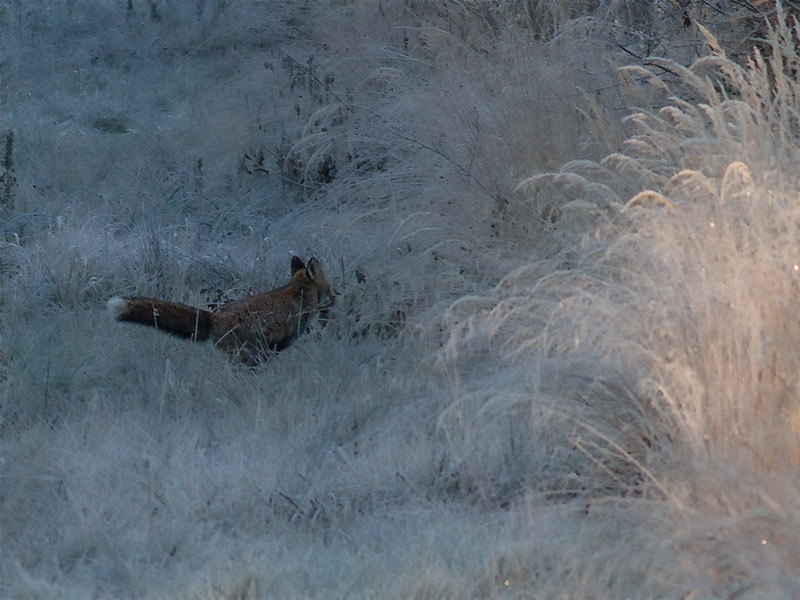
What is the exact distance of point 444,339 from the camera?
4703mm

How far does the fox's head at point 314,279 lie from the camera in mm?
5070

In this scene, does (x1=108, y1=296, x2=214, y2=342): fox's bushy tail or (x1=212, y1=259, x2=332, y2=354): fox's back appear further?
(x1=212, y1=259, x2=332, y2=354): fox's back

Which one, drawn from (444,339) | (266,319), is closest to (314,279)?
(266,319)

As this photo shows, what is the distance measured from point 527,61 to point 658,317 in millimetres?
3391

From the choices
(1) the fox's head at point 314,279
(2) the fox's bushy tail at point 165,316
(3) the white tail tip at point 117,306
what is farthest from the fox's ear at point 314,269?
(3) the white tail tip at point 117,306

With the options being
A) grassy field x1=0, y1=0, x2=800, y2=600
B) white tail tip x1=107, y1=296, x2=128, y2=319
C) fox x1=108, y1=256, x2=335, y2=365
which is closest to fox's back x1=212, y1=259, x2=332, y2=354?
fox x1=108, y1=256, x2=335, y2=365

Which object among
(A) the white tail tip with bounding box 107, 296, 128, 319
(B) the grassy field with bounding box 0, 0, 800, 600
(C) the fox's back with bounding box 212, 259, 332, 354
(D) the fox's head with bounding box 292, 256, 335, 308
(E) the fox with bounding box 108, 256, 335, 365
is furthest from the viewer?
(D) the fox's head with bounding box 292, 256, 335, 308

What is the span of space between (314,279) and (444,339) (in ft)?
2.61

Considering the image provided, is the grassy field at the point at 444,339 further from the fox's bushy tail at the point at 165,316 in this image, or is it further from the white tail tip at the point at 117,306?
→ the white tail tip at the point at 117,306

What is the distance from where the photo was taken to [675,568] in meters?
2.78

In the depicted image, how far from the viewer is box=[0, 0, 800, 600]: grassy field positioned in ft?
9.92

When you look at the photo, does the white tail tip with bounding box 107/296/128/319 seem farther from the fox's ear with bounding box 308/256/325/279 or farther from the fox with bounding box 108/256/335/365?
the fox's ear with bounding box 308/256/325/279

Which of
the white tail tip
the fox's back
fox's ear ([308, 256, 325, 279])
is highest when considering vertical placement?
the white tail tip

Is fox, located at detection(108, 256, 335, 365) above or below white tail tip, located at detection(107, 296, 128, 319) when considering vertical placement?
below
